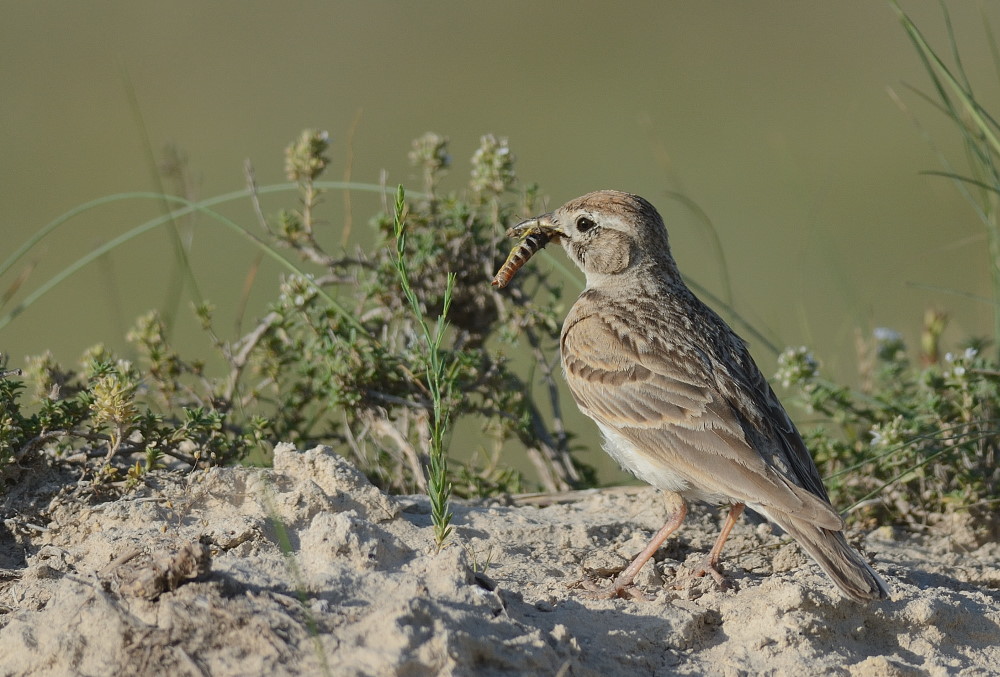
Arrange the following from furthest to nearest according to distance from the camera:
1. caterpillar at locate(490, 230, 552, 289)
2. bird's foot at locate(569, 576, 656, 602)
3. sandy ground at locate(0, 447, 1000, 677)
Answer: caterpillar at locate(490, 230, 552, 289), bird's foot at locate(569, 576, 656, 602), sandy ground at locate(0, 447, 1000, 677)

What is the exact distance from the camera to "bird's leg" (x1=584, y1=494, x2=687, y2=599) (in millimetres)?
3979

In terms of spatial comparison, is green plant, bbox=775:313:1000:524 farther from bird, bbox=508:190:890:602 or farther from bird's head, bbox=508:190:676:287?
bird's head, bbox=508:190:676:287

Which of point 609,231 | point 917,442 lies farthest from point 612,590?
point 609,231

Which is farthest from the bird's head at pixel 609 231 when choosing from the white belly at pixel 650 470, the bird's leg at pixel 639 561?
the bird's leg at pixel 639 561

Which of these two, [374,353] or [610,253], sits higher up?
[610,253]

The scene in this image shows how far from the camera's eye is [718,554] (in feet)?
14.5

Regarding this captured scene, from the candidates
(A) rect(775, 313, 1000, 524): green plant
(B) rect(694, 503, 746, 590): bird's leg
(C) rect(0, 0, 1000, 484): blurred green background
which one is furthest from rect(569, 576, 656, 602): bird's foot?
(C) rect(0, 0, 1000, 484): blurred green background

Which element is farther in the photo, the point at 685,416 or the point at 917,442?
the point at 917,442

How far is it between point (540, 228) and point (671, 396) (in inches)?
50.4

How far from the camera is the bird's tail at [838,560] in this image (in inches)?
146

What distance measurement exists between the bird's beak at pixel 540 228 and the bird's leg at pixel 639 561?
59.5 inches

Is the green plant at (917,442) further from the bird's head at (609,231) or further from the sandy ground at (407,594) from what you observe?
the bird's head at (609,231)

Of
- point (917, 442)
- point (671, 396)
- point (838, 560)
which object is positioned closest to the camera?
point (838, 560)

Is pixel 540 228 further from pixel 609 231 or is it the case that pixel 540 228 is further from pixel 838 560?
pixel 838 560
